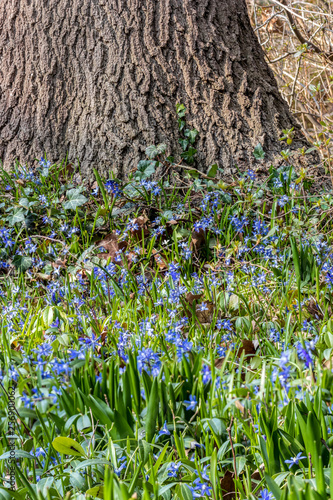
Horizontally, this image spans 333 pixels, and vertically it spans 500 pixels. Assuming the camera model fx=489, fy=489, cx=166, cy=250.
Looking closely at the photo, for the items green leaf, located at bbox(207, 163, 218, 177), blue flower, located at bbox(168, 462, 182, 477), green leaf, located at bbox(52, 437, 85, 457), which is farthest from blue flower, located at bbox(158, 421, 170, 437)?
green leaf, located at bbox(207, 163, 218, 177)

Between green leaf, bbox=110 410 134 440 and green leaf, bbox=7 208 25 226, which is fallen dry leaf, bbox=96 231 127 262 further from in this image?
green leaf, bbox=110 410 134 440

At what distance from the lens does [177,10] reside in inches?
146

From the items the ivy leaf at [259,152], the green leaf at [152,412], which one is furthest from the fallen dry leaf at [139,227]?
the green leaf at [152,412]

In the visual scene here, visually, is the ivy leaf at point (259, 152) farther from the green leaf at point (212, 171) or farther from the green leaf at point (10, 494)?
the green leaf at point (10, 494)

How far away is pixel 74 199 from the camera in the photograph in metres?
3.27

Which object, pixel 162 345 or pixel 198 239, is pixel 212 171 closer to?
pixel 198 239

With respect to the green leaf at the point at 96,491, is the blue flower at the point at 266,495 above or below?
below

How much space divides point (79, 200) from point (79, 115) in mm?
878

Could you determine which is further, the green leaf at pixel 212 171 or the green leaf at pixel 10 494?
the green leaf at pixel 212 171

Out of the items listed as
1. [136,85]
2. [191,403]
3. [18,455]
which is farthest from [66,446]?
[136,85]

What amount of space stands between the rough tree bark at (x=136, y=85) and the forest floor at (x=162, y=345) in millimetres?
228

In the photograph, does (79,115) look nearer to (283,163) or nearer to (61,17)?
(61,17)

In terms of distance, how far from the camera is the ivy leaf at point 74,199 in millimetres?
3236

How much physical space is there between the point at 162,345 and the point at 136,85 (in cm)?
250
